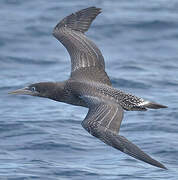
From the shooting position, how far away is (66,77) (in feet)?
55.9

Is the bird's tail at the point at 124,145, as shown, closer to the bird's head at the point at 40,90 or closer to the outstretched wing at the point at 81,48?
the bird's head at the point at 40,90

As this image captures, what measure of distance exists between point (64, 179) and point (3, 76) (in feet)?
20.7

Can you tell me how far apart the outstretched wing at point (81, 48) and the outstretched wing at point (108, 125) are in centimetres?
120

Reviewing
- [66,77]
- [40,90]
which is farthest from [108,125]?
[66,77]

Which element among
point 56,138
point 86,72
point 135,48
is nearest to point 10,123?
point 56,138

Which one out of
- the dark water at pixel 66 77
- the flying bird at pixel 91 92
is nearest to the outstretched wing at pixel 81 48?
the flying bird at pixel 91 92

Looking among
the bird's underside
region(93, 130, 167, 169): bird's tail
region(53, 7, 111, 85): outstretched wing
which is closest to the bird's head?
the bird's underside

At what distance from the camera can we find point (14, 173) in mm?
11336

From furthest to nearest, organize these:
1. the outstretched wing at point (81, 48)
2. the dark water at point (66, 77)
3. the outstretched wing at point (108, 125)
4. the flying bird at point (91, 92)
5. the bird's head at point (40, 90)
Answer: the outstretched wing at point (81, 48) < the dark water at point (66, 77) < the bird's head at point (40, 90) < the flying bird at point (91, 92) < the outstretched wing at point (108, 125)

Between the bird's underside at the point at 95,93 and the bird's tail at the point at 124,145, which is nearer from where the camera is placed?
the bird's tail at the point at 124,145

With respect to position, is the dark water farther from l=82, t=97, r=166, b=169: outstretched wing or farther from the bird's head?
l=82, t=97, r=166, b=169: outstretched wing

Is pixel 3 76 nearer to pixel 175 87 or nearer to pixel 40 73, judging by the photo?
pixel 40 73

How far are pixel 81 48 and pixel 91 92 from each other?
1.62 meters

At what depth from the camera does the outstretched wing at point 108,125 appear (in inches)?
364
